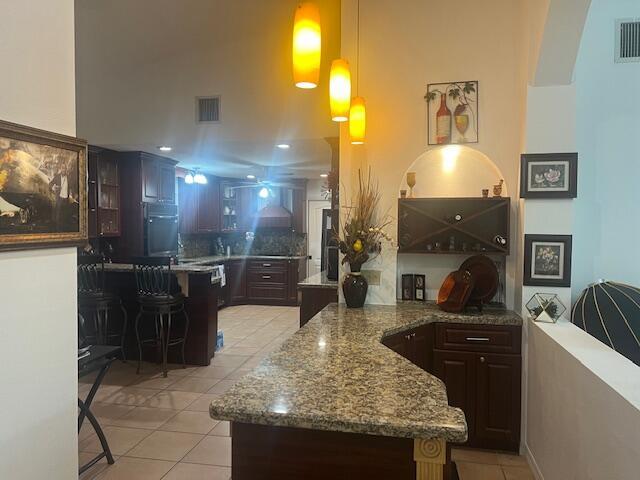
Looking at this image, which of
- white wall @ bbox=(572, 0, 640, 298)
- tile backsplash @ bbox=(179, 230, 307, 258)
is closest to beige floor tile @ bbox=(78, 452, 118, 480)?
white wall @ bbox=(572, 0, 640, 298)

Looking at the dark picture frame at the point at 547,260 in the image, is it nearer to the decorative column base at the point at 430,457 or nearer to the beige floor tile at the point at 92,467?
the decorative column base at the point at 430,457

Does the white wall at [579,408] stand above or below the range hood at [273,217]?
below

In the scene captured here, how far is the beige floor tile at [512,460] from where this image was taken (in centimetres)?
291

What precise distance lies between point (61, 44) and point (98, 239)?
451cm

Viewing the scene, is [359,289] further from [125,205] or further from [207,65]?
[125,205]

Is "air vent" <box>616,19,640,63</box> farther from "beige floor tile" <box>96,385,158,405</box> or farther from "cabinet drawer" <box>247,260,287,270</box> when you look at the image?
"cabinet drawer" <box>247,260,287,270</box>

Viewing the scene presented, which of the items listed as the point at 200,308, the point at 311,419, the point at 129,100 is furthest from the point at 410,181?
the point at 129,100

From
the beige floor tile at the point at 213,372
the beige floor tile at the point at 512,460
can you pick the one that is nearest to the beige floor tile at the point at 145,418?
the beige floor tile at the point at 213,372

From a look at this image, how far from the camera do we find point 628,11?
3.29 m

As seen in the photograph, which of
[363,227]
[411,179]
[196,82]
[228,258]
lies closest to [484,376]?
[363,227]

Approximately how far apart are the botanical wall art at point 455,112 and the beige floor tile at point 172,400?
9.80 feet

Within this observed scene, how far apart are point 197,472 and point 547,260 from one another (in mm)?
2648

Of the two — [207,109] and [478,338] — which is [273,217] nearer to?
[207,109]

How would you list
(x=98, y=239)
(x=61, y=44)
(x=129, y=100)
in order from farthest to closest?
(x=98, y=239), (x=129, y=100), (x=61, y=44)
